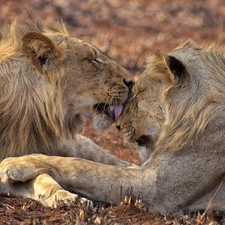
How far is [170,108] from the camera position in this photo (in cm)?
515

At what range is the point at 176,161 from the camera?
4.93 metres

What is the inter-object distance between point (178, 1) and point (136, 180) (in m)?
10.1

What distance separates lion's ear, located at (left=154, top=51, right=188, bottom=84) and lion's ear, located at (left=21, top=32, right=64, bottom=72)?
27.4 inches

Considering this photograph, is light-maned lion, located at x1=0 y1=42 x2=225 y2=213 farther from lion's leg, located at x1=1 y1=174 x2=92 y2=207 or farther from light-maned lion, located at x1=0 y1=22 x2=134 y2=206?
light-maned lion, located at x1=0 y1=22 x2=134 y2=206

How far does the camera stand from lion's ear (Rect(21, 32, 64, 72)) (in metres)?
5.28

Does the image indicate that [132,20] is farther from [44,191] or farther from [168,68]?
[44,191]

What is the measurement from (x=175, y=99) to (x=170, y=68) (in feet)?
0.69

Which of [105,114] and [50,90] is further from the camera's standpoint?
[105,114]

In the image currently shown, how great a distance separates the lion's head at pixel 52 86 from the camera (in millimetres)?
5371

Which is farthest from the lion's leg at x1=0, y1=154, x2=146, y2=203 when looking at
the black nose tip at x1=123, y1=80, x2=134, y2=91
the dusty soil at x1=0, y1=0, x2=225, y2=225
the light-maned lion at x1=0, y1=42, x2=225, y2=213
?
the dusty soil at x1=0, y1=0, x2=225, y2=225

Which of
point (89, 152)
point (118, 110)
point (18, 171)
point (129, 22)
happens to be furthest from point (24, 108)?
point (129, 22)

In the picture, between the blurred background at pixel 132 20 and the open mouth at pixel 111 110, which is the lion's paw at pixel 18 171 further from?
the blurred background at pixel 132 20

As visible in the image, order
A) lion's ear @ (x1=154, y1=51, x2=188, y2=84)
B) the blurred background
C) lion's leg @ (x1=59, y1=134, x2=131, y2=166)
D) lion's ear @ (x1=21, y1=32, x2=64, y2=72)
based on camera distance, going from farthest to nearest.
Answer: the blurred background < lion's leg @ (x1=59, y1=134, x2=131, y2=166) < lion's ear @ (x1=21, y1=32, x2=64, y2=72) < lion's ear @ (x1=154, y1=51, x2=188, y2=84)

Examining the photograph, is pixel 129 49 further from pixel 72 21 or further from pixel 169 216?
pixel 169 216
